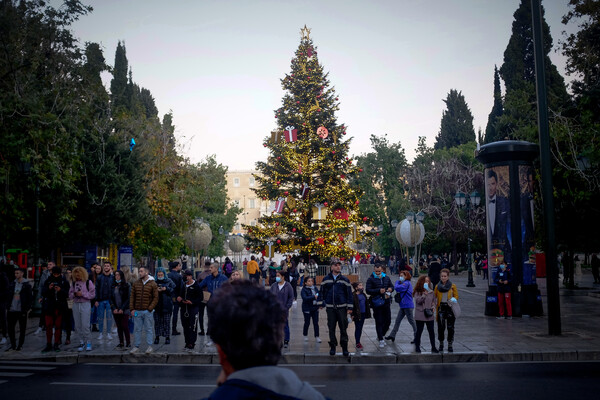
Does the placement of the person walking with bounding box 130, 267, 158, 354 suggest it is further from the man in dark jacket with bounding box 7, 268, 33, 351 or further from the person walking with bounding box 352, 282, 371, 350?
the person walking with bounding box 352, 282, 371, 350

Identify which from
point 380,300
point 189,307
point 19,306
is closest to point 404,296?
point 380,300

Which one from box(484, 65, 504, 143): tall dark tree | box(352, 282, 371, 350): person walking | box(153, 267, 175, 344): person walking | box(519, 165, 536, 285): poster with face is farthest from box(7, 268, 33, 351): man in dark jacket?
box(484, 65, 504, 143): tall dark tree

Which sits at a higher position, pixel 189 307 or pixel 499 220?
pixel 499 220

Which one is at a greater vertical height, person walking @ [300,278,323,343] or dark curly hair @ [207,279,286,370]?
dark curly hair @ [207,279,286,370]

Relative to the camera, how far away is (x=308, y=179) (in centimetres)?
3762

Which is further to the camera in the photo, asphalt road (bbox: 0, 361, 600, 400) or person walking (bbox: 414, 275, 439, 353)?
person walking (bbox: 414, 275, 439, 353)

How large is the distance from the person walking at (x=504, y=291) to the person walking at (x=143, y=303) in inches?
425

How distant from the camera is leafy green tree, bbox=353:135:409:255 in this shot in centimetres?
6050

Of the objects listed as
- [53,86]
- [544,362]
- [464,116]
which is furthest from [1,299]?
[464,116]

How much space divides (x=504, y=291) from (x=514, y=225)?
7.09 ft

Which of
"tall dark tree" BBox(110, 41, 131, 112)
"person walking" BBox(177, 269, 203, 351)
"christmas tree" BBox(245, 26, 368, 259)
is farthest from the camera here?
"tall dark tree" BBox(110, 41, 131, 112)

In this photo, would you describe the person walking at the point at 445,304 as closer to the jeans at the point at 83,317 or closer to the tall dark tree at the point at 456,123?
the jeans at the point at 83,317

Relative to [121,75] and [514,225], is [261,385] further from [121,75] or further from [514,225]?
[121,75]

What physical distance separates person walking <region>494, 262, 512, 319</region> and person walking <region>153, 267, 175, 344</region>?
1009 centimetres
